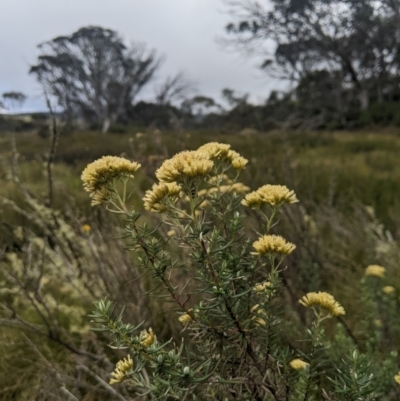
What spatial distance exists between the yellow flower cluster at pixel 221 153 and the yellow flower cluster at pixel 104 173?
0.18 metres

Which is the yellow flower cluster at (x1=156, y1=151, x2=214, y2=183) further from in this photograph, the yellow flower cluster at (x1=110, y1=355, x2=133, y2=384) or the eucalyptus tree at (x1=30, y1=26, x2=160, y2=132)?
the eucalyptus tree at (x1=30, y1=26, x2=160, y2=132)

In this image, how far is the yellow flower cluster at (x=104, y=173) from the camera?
2.54 ft

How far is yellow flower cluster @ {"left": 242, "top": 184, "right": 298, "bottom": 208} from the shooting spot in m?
0.84

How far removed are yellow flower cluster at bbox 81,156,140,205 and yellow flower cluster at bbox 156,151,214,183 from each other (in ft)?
0.27

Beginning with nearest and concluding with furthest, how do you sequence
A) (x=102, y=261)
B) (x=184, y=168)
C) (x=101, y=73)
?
1. (x=184, y=168)
2. (x=102, y=261)
3. (x=101, y=73)

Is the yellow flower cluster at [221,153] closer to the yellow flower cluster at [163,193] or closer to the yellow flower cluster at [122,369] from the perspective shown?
the yellow flower cluster at [163,193]

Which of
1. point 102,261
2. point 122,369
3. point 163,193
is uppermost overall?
point 163,193

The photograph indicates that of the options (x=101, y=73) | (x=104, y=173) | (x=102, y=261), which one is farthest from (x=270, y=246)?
(x=101, y=73)

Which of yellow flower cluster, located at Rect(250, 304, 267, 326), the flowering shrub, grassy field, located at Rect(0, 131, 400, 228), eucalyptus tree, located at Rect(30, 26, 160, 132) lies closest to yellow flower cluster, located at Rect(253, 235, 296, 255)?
the flowering shrub

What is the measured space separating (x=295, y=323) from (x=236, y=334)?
944 millimetres

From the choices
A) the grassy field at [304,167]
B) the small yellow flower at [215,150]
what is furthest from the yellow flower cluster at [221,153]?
the grassy field at [304,167]

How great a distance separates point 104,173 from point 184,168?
0.54ft

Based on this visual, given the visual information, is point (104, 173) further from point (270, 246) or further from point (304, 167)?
point (304, 167)

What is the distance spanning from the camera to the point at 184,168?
0.72 metres
